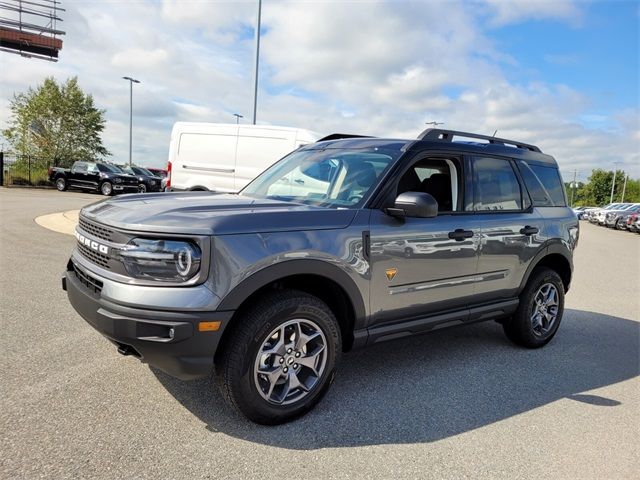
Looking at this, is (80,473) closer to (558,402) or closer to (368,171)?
(368,171)

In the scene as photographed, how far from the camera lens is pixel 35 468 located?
242 centimetres

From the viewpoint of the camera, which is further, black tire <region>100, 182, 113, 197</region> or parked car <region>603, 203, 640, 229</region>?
parked car <region>603, 203, 640, 229</region>

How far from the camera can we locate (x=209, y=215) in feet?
9.32

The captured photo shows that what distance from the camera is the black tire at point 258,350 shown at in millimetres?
2809

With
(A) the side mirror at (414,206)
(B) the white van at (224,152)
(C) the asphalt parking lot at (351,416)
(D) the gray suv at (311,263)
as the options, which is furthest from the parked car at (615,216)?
(A) the side mirror at (414,206)

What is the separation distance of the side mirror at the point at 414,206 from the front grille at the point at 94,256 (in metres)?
1.89

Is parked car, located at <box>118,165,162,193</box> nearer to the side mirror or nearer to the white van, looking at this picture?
the white van

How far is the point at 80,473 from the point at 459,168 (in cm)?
347

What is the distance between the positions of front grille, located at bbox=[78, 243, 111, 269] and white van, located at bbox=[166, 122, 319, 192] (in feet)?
27.2

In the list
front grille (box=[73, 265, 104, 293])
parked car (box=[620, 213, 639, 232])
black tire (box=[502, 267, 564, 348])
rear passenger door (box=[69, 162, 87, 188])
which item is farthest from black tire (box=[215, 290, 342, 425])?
parked car (box=[620, 213, 639, 232])

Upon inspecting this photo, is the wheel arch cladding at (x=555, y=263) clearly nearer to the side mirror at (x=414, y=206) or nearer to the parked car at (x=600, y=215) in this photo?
the side mirror at (x=414, y=206)

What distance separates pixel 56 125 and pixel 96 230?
36450 millimetres

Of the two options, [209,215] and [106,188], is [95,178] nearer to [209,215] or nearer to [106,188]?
[106,188]

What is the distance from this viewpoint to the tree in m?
32.9
